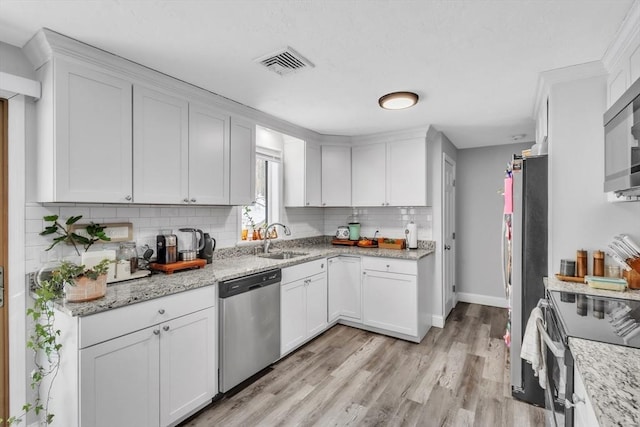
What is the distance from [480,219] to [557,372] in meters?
3.48

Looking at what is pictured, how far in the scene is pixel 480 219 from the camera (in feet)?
15.0

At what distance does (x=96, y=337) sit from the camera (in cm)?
159

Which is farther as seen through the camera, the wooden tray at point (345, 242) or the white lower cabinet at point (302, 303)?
the wooden tray at point (345, 242)

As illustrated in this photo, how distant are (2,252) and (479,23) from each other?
9.58ft

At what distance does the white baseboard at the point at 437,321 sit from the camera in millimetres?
3758

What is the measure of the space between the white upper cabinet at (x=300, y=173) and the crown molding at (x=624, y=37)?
2.73 metres

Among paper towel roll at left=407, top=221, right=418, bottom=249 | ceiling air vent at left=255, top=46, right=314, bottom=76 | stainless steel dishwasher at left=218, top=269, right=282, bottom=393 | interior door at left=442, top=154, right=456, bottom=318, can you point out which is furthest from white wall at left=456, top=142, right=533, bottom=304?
ceiling air vent at left=255, top=46, right=314, bottom=76

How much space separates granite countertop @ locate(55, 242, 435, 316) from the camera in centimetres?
161

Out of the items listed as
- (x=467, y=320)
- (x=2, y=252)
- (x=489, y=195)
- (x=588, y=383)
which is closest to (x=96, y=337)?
(x=2, y=252)

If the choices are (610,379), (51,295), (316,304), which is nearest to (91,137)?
(51,295)

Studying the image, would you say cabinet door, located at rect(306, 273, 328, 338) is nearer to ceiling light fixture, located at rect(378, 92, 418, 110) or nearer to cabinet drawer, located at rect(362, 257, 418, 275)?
cabinet drawer, located at rect(362, 257, 418, 275)

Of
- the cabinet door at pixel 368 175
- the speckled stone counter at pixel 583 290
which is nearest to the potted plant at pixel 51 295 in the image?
the speckled stone counter at pixel 583 290

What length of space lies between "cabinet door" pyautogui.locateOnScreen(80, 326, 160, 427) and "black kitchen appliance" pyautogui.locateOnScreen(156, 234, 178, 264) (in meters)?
0.66

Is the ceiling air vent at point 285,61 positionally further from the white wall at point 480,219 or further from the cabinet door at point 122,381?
the white wall at point 480,219
